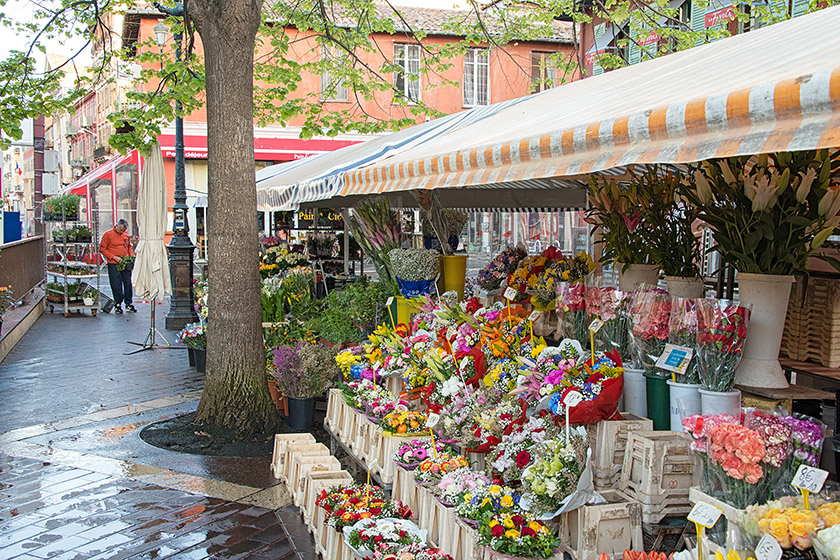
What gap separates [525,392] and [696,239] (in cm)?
125

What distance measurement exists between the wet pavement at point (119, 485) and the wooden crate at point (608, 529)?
178cm

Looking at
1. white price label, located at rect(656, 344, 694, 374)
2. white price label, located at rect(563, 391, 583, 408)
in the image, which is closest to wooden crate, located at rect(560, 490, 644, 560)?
white price label, located at rect(563, 391, 583, 408)

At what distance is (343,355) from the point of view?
258 inches

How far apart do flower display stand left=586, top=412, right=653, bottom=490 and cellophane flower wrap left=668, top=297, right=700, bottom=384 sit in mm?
299

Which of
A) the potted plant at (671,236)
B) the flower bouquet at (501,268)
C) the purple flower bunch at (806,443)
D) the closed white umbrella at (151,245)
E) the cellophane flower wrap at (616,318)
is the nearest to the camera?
the purple flower bunch at (806,443)

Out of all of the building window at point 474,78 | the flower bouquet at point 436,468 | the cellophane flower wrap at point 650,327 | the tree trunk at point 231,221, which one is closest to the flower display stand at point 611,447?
the cellophane flower wrap at point 650,327

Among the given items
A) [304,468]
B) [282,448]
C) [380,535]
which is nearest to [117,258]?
[282,448]

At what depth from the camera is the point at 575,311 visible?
14.2 ft

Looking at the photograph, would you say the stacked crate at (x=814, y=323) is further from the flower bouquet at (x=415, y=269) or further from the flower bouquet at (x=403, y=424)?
the flower bouquet at (x=415, y=269)

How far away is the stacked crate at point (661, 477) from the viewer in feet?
10.9

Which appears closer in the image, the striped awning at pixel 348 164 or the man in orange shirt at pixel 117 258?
the striped awning at pixel 348 164

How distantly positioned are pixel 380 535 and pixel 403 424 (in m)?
1.27

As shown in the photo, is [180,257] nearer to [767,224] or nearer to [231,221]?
[231,221]

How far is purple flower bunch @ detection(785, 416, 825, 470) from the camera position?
266 centimetres
